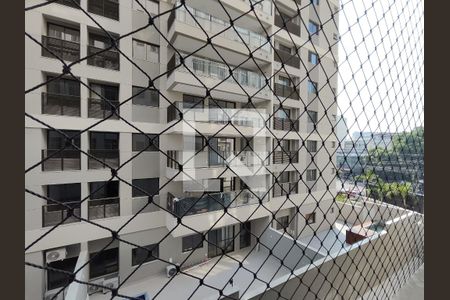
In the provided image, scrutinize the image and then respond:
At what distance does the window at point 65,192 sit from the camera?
259cm

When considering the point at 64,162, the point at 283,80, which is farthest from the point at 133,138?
the point at 283,80

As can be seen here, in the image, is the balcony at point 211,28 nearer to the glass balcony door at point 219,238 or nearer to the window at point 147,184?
the window at point 147,184

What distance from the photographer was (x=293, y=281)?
40.6 inches

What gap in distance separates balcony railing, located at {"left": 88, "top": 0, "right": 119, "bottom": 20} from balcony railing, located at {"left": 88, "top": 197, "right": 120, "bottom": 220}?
2281 mm

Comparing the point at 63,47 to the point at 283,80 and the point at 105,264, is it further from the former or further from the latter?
the point at 283,80

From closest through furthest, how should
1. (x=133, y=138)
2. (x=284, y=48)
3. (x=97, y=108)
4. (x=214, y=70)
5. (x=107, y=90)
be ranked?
1. (x=97, y=108)
2. (x=107, y=90)
3. (x=133, y=138)
4. (x=214, y=70)
5. (x=284, y=48)

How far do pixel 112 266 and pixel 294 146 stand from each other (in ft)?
11.8

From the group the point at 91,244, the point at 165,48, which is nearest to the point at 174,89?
the point at 165,48

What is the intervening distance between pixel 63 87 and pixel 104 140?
0.73 meters

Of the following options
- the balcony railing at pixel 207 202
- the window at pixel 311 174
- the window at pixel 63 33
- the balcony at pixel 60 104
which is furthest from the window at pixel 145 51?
the window at pixel 311 174

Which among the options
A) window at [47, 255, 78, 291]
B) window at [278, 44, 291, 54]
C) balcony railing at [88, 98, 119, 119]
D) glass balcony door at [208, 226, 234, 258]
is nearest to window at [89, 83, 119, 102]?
balcony railing at [88, 98, 119, 119]

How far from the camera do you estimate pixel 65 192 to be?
2.64m

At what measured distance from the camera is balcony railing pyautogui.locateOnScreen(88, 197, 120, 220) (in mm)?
2746

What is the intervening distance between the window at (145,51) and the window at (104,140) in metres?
1.11
